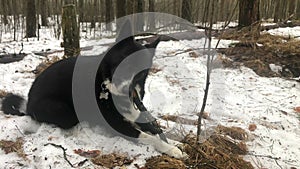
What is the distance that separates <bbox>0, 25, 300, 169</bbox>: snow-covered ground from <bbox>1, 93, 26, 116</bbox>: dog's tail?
0.11m

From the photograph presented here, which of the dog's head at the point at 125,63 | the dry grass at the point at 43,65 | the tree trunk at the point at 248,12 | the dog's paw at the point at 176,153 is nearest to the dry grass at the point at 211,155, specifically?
the dog's paw at the point at 176,153

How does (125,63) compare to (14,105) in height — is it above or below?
above

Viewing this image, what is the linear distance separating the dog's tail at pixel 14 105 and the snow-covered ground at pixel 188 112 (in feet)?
0.35

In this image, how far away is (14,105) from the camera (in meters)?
3.54

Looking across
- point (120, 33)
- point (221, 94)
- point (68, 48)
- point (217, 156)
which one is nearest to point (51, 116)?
point (120, 33)

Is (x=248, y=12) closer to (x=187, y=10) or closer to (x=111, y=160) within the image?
(x=187, y=10)

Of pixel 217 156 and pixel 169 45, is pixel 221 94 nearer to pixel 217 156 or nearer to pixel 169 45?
pixel 217 156

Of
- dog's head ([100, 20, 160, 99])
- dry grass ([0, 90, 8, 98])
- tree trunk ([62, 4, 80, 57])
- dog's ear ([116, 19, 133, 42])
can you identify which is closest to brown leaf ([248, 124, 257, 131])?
dog's head ([100, 20, 160, 99])

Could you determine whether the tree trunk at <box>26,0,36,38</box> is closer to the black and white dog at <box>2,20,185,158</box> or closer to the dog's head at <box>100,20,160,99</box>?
the black and white dog at <box>2,20,185,158</box>

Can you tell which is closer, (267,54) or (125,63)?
(125,63)

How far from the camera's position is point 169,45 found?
699 centimetres

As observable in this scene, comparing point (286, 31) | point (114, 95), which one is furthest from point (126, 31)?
point (286, 31)

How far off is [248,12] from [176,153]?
5064 mm

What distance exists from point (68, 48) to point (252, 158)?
4253mm
